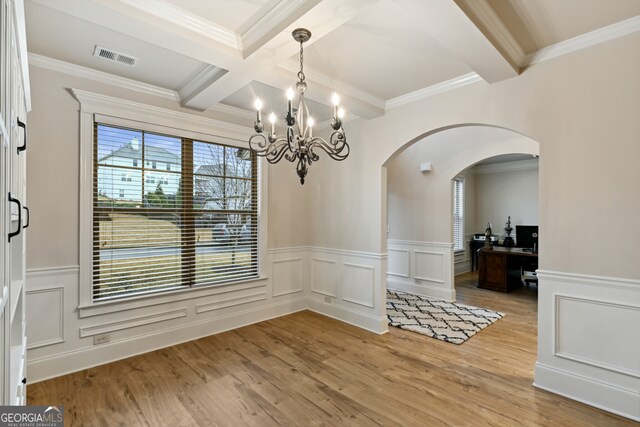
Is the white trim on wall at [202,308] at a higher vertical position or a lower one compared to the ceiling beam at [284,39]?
lower

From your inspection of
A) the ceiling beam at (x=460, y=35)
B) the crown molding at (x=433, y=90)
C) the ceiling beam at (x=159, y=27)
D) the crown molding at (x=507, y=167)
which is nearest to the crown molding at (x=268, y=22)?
the ceiling beam at (x=159, y=27)

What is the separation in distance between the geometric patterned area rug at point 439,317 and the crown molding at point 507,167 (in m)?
4.26

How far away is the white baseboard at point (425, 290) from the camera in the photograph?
206 inches

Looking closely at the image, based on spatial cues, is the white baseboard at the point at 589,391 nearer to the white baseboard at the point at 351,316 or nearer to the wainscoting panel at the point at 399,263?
the white baseboard at the point at 351,316

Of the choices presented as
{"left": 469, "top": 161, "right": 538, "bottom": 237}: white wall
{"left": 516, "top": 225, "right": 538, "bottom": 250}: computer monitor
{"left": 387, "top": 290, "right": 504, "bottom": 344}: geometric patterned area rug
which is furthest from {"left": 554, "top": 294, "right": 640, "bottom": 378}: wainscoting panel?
{"left": 469, "top": 161, "right": 538, "bottom": 237}: white wall

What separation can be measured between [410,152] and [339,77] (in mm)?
3031

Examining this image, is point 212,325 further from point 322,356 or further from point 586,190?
point 586,190

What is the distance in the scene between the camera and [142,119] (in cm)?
327

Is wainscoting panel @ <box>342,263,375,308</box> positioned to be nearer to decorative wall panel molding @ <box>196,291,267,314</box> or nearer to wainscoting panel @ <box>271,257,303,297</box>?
wainscoting panel @ <box>271,257,303,297</box>

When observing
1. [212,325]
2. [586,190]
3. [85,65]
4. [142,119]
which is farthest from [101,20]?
[586,190]

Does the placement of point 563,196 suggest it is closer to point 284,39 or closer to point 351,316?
point 284,39

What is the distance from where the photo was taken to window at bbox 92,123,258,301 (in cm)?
312

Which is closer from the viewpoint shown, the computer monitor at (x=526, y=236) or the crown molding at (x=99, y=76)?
the crown molding at (x=99, y=76)

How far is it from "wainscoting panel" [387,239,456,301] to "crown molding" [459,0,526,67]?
329cm
